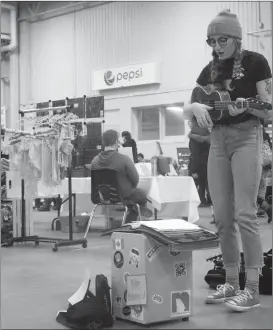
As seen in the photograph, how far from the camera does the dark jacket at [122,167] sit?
459 cm

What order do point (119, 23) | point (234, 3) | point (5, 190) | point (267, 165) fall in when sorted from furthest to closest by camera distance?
1. point (119, 23)
2. point (234, 3)
3. point (267, 165)
4. point (5, 190)

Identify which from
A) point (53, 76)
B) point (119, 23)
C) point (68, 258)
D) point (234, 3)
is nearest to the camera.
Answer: point (68, 258)

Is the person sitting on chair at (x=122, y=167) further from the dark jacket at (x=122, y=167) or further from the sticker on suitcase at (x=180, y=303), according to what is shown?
the sticker on suitcase at (x=180, y=303)

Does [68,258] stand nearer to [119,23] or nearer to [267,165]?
[267,165]

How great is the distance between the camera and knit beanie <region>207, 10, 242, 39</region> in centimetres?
229

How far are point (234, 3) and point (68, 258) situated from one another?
24.8ft

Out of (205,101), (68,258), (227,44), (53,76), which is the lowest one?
(68,258)

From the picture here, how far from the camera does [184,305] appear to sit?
7.16 ft

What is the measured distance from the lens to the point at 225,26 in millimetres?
2297

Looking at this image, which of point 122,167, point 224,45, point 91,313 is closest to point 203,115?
point 224,45

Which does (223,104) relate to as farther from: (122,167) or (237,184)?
(122,167)

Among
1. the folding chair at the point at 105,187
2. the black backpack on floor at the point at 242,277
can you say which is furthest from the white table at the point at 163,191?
the black backpack on floor at the point at 242,277

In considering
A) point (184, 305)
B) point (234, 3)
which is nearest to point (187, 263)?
point (184, 305)

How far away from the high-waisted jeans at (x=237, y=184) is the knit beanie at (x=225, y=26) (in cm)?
37
